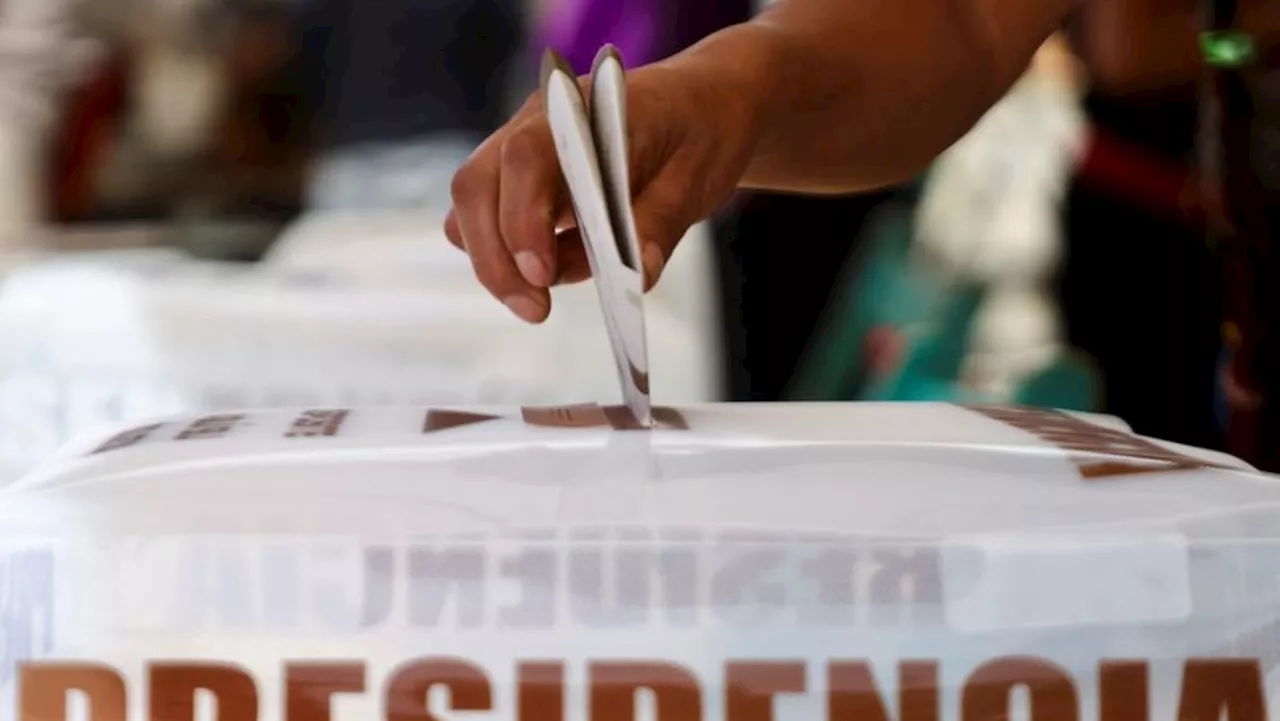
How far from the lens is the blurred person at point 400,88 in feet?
2.09

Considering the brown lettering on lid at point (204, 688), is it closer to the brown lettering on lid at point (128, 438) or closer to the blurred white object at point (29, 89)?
the brown lettering on lid at point (128, 438)

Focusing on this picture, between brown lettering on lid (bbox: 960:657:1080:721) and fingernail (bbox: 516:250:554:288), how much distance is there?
0.40 feet

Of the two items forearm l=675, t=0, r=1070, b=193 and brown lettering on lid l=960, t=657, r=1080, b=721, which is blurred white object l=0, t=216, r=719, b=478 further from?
brown lettering on lid l=960, t=657, r=1080, b=721

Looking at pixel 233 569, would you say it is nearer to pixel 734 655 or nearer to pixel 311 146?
pixel 734 655

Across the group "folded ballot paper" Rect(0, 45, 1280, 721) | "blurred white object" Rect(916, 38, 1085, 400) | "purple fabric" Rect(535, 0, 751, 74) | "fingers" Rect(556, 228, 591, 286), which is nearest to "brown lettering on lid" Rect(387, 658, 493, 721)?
"folded ballot paper" Rect(0, 45, 1280, 721)

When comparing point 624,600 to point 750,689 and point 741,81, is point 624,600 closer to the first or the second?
point 750,689

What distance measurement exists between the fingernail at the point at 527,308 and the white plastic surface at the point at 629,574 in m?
0.06

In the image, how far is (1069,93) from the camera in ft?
2.02

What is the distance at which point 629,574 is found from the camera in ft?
0.68

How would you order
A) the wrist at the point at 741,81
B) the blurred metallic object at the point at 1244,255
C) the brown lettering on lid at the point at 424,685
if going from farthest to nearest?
the blurred metallic object at the point at 1244,255
the wrist at the point at 741,81
the brown lettering on lid at the point at 424,685

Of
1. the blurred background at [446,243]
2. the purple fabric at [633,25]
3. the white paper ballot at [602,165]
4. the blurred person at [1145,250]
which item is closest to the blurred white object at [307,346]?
the blurred background at [446,243]

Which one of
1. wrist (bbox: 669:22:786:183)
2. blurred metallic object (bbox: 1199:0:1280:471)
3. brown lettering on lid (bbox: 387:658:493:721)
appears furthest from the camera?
blurred metallic object (bbox: 1199:0:1280:471)

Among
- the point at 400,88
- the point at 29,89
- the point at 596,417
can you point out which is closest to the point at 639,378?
the point at 596,417

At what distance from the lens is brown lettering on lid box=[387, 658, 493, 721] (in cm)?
21
